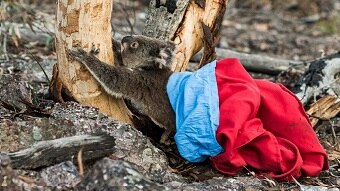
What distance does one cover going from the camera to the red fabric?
14.4 ft

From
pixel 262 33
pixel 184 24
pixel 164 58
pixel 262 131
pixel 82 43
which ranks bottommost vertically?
pixel 262 33

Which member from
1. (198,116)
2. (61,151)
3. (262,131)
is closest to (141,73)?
(198,116)

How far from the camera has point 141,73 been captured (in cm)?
508

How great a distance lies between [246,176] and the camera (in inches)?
181

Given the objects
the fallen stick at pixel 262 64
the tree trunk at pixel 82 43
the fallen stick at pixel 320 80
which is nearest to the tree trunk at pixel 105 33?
the tree trunk at pixel 82 43

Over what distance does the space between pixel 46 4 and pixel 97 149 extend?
687cm

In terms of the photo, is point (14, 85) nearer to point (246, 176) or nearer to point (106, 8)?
point (106, 8)

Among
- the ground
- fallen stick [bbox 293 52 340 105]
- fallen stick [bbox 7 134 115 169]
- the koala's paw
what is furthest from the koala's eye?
fallen stick [bbox 293 52 340 105]

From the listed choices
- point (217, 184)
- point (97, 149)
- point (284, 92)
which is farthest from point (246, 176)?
point (97, 149)

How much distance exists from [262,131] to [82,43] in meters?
1.29

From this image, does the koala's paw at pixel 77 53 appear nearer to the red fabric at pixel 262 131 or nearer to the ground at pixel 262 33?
the ground at pixel 262 33

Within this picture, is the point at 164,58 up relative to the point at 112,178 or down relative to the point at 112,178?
up

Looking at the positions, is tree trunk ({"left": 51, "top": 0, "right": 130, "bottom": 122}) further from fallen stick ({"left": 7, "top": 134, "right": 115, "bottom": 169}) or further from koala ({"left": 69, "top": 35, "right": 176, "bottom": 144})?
fallen stick ({"left": 7, "top": 134, "right": 115, "bottom": 169})

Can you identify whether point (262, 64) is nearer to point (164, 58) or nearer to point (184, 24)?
point (184, 24)
